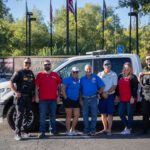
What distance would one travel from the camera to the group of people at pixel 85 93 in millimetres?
10438

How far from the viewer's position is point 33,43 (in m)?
72.8

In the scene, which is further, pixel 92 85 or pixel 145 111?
pixel 145 111

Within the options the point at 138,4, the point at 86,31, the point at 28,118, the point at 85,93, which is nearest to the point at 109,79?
the point at 85,93

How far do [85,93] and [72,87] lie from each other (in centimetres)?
33

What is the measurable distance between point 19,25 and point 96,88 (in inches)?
2611

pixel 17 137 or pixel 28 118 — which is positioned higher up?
pixel 28 118

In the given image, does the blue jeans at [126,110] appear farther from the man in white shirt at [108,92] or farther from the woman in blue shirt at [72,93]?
the woman in blue shirt at [72,93]

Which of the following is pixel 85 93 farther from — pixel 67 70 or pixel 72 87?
pixel 67 70

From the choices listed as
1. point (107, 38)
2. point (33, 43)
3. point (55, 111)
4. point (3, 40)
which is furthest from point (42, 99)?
point (107, 38)

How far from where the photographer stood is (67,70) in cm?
1130

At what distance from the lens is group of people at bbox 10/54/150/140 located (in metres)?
10.4

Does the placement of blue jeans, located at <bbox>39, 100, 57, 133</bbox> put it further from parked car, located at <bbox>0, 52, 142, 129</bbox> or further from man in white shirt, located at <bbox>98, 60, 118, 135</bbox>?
man in white shirt, located at <bbox>98, 60, 118, 135</bbox>

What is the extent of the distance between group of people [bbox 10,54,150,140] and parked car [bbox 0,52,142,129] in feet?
1.33

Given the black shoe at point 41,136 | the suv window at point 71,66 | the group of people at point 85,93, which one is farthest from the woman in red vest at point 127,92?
the black shoe at point 41,136
